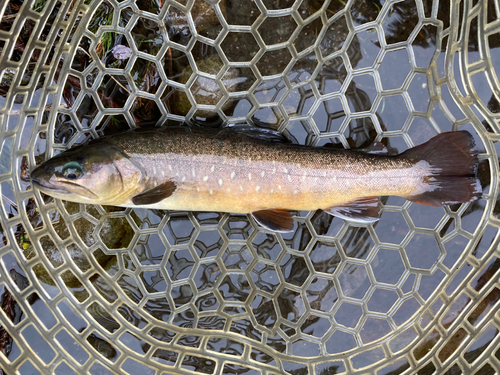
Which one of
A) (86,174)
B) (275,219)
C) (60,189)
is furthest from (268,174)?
(60,189)

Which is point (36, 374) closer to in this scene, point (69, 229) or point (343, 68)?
point (69, 229)

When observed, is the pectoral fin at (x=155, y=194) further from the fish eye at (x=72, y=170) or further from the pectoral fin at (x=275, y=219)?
the pectoral fin at (x=275, y=219)

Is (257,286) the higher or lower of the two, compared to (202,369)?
higher

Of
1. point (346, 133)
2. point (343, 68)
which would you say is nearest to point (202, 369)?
point (346, 133)

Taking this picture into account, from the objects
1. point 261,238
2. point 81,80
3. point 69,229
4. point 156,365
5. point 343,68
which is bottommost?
point 156,365

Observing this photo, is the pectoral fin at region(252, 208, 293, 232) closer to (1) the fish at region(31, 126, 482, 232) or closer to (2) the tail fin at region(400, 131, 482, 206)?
(1) the fish at region(31, 126, 482, 232)

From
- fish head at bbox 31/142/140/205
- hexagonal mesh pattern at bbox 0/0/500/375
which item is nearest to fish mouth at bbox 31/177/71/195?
fish head at bbox 31/142/140/205

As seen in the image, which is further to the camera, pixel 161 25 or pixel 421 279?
pixel 421 279
